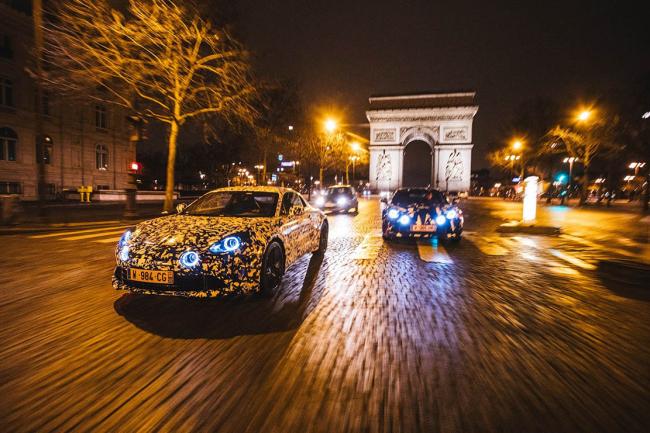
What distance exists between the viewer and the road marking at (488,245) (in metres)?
8.86

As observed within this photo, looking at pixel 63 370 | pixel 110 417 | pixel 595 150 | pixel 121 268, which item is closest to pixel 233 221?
pixel 121 268

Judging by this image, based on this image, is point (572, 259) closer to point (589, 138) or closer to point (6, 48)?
point (589, 138)

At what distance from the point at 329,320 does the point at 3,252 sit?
788cm

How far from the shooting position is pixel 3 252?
817cm

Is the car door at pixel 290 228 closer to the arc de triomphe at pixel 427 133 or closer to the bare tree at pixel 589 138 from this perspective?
the bare tree at pixel 589 138

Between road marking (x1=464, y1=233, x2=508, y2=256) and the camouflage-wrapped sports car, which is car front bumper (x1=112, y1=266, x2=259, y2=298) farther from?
road marking (x1=464, y1=233, x2=508, y2=256)

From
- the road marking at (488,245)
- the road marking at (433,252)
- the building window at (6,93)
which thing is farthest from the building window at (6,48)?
the road marking at (488,245)

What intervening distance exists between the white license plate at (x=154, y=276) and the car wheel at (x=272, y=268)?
1.04 metres

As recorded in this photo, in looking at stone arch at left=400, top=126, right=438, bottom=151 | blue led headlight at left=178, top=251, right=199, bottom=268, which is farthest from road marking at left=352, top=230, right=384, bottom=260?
stone arch at left=400, top=126, right=438, bottom=151

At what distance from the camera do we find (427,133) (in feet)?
185

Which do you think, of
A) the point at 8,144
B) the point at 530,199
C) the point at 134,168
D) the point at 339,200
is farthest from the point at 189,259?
the point at 8,144

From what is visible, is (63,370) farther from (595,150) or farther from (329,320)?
(595,150)

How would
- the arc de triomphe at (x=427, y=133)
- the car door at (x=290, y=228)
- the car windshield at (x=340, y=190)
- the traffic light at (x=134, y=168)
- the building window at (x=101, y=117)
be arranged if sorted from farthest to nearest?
the arc de triomphe at (x=427, y=133)
the building window at (x=101, y=117)
the car windshield at (x=340, y=190)
the traffic light at (x=134, y=168)
the car door at (x=290, y=228)

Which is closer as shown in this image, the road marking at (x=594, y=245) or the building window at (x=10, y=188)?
the road marking at (x=594, y=245)
